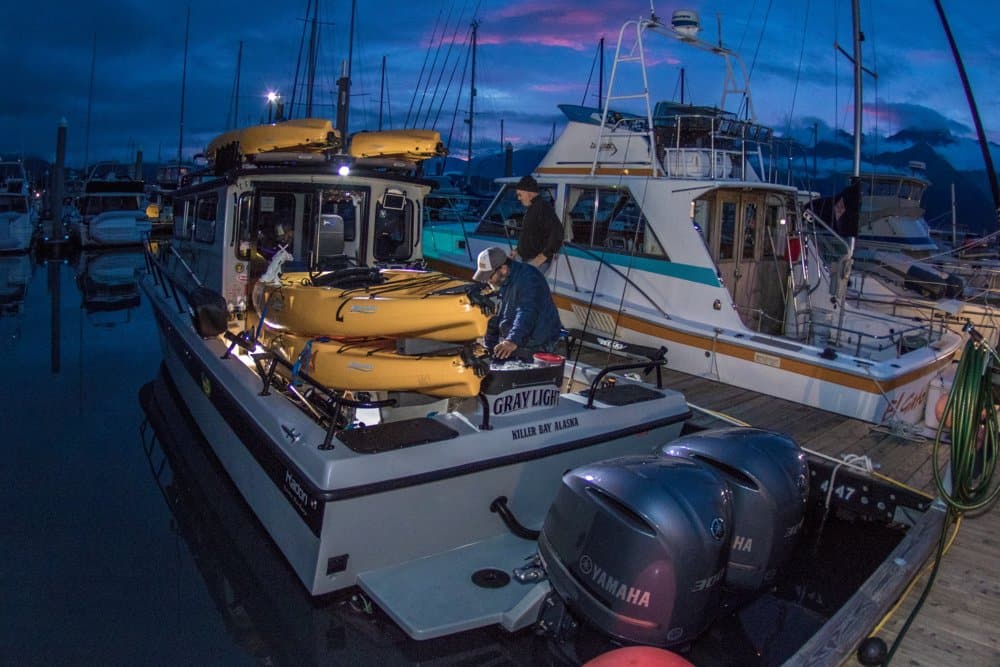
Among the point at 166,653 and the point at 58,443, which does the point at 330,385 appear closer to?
the point at 166,653

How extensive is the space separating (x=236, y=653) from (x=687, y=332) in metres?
5.71

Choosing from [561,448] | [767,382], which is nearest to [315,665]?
[561,448]

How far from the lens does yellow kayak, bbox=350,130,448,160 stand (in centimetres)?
659

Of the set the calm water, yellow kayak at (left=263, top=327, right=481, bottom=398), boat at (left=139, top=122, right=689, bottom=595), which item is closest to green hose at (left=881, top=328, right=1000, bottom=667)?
the calm water

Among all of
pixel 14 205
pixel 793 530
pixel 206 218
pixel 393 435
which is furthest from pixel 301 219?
pixel 14 205

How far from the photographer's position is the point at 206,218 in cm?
703

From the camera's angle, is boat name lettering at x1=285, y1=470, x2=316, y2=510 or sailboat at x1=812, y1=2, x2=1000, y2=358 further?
sailboat at x1=812, y1=2, x2=1000, y2=358

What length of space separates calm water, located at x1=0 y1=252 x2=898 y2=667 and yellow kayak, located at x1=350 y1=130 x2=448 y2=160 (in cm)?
319

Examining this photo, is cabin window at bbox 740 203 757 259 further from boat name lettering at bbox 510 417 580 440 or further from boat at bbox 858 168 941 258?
boat at bbox 858 168 941 258

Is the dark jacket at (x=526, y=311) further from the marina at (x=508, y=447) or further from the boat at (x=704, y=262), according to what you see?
the boat at (x=704, y=262)

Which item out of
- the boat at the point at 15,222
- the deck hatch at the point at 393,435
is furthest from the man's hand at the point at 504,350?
the boat at the point at 15,222

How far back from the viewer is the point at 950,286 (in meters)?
11.6

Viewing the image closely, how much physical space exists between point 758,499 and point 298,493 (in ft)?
8.18

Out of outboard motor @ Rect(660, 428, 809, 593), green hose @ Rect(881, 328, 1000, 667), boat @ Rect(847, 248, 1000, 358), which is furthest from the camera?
boat @ Rect(847, 248, 1000, 358)
